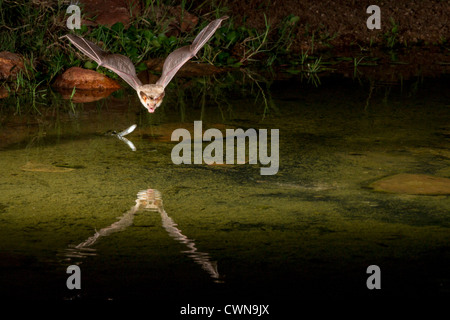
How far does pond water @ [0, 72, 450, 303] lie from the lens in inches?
101

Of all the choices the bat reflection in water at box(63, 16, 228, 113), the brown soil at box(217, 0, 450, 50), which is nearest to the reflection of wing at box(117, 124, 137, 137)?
the bat reflection in water at box(63, 16, 228, 113)

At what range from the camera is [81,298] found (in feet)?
7.97

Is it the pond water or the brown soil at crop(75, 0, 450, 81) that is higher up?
the brown soil at crop(75, 0, 450, 81)

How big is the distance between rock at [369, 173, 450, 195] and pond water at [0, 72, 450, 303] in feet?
0.21

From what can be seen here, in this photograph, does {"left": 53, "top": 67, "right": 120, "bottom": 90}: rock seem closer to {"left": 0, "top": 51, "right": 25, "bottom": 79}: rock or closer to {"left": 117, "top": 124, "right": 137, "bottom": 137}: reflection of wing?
{"left": 0, "top": 51, "right": 25, "bottom": 79}: rock

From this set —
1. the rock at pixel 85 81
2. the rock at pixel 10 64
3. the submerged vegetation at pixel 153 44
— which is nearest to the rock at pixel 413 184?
the submerged vegetation at pixel 153 44

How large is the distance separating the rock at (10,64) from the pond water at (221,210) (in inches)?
45.6

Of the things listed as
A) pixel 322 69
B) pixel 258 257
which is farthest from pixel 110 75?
pixel 258 257

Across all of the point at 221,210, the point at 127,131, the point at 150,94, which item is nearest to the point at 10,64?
the point at 127,131

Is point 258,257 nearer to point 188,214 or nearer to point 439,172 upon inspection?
point 188,214

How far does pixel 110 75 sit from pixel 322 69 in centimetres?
178
